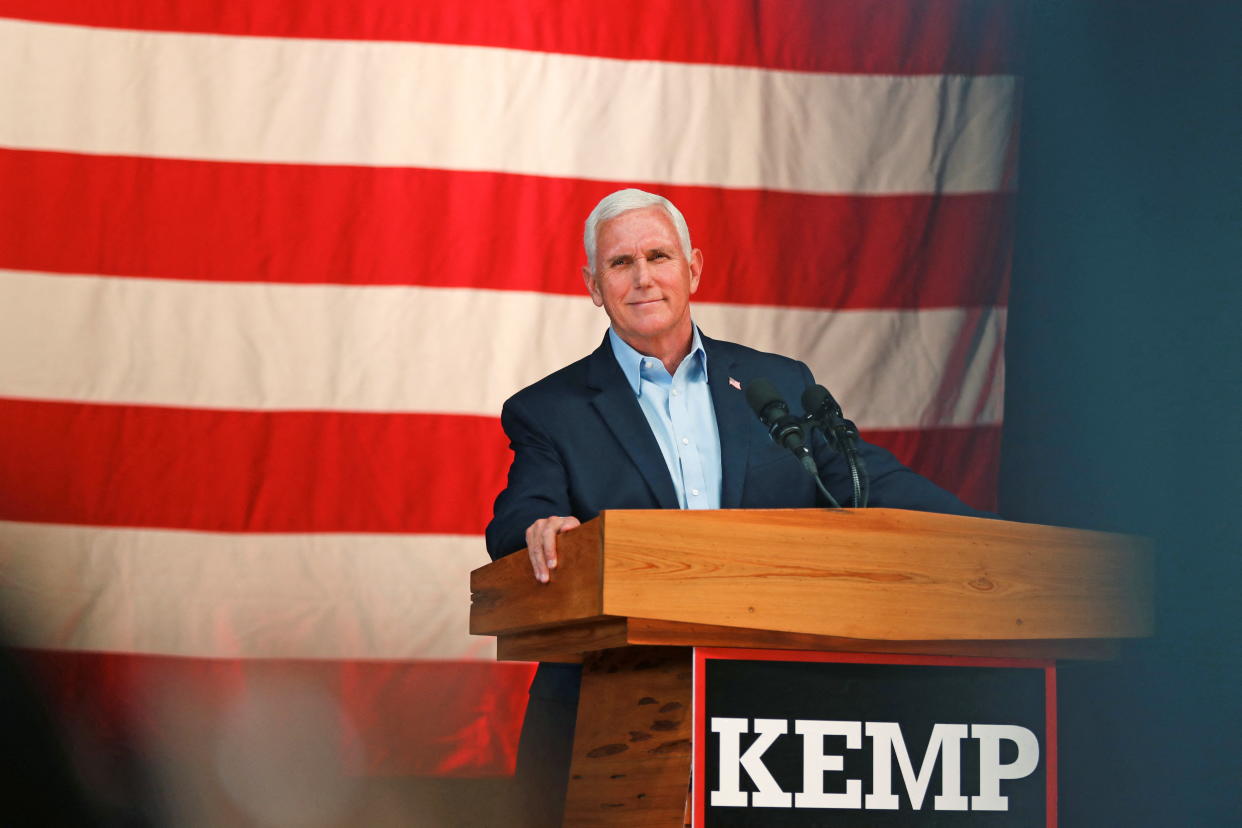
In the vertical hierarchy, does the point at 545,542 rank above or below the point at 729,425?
below

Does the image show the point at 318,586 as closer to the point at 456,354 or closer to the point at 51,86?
the point at 456,354

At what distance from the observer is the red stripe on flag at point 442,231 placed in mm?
2930

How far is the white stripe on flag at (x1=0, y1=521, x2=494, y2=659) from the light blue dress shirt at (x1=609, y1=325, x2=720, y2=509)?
3.17 feet

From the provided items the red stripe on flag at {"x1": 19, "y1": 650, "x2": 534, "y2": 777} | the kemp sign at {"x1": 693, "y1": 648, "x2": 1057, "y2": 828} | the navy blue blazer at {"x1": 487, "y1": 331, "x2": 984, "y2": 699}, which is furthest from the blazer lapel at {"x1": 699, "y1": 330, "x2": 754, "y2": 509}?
the red stripe on flag at {"x1": 19, "y1": 650, "x2": 534, "y2": 777}

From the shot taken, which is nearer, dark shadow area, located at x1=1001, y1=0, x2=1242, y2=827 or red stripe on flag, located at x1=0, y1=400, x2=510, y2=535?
dark shadow area, located at x1=1001, y1=0, x2=1242, y2=827

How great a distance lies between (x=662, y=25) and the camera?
123 inches

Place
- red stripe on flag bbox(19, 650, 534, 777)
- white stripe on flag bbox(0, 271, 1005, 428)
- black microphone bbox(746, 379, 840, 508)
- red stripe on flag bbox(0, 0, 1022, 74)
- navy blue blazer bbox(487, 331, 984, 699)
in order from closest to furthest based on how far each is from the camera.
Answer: black microphone bbox(746, 379, 840, 508)
navy blue blazer bbox(487, 331, 984, 699)
red stripe on flag bbox(19, 650, 534, 777)
white stripe on flag bbox(0, 271, 1005, 428)
red stripe on flag bbox(0, 0, 1022, 74)

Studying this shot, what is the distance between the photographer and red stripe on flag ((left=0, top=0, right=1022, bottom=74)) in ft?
9.91

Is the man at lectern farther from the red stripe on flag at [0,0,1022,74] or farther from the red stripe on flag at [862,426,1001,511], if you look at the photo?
the red stripe on flag at [0,0,1022,74]

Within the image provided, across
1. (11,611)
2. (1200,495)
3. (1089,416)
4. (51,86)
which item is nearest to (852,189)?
(1089,416)

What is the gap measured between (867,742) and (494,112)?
2.06 metres

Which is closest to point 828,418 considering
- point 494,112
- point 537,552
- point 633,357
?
point 537,552

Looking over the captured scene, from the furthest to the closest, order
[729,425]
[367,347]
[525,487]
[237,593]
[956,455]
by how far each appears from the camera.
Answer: [956,455] < [367,347] < [237,593] < [729,425] < [525,487]

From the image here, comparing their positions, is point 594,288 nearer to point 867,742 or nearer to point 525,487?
point 525,487
